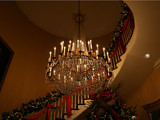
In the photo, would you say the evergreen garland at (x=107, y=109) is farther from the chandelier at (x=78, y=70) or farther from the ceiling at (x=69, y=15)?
the ceiling at (x=69, y=15)

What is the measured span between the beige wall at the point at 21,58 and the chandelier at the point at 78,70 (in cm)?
262

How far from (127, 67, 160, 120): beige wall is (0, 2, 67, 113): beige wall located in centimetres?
413

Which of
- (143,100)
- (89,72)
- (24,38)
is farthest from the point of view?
(24,38)

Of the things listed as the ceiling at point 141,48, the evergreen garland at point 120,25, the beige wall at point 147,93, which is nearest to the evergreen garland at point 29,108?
the ceiling at point 141,48

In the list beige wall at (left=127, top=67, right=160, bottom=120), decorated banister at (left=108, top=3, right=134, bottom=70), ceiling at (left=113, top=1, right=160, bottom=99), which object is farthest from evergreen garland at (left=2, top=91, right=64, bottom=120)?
beige wall at (left=127, top=67, right=160, bottom=120)

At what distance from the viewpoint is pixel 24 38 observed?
7.11m

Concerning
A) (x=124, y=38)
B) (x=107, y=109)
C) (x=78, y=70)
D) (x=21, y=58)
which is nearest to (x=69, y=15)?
(x=21, y=58)

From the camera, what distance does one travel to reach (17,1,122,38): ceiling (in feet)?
24.1

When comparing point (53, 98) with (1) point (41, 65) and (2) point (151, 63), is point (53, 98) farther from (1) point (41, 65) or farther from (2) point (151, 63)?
(2) point (151, 63)

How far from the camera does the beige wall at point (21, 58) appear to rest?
5668 millimetres

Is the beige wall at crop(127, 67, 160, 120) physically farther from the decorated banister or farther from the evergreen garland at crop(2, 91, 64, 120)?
the evergreen garland at crop(2, 91, 64, 120)

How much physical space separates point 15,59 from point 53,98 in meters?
2.40

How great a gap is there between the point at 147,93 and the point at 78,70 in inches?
116

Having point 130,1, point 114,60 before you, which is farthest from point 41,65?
point 130,1
